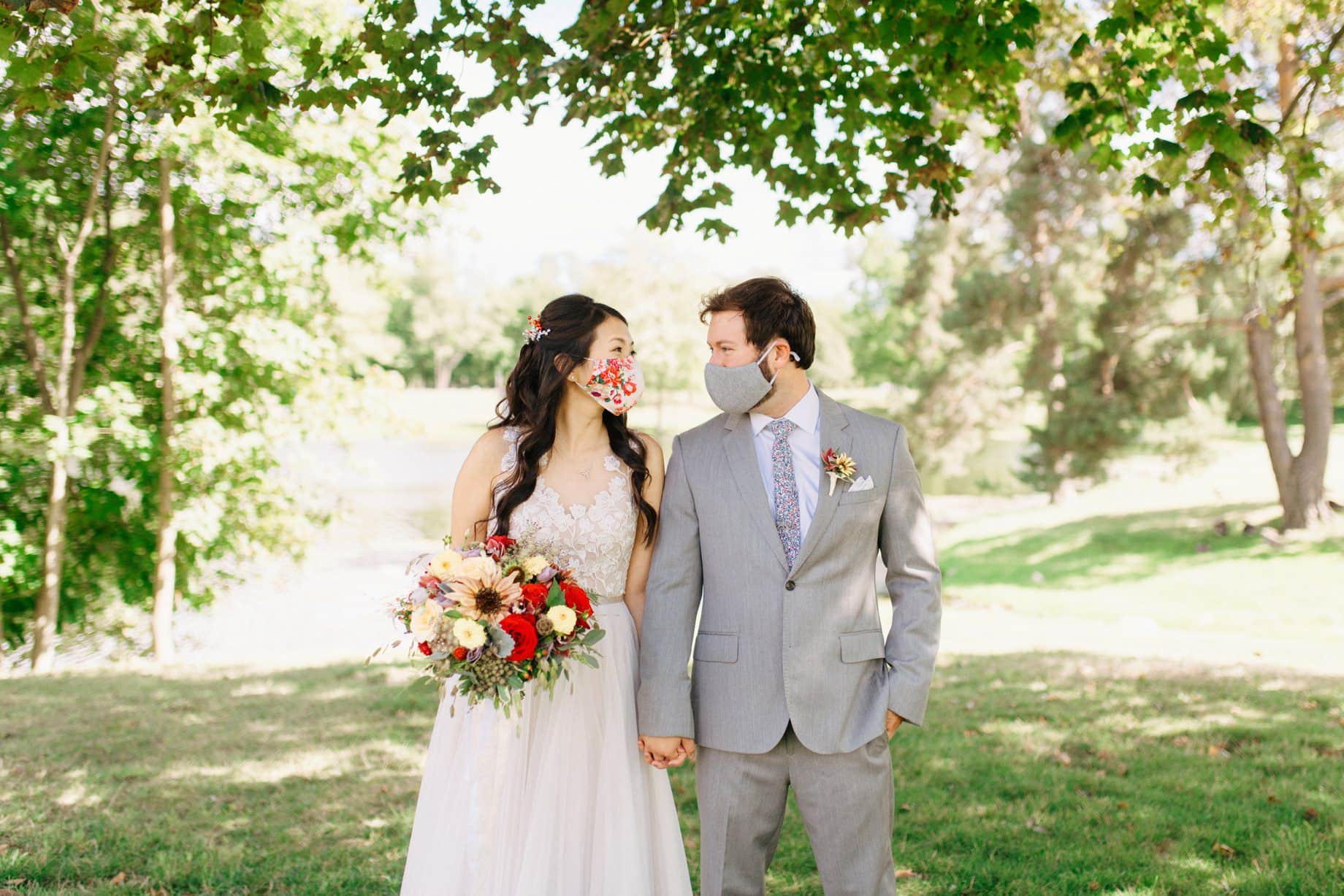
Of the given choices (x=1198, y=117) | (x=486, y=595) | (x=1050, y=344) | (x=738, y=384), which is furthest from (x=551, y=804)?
(x=1050, y=344)

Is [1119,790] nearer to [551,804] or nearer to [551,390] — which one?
[551,804]

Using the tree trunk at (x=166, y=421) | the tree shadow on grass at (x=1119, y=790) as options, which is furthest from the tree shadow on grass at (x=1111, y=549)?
the tree trunk at (x=166, y=421)

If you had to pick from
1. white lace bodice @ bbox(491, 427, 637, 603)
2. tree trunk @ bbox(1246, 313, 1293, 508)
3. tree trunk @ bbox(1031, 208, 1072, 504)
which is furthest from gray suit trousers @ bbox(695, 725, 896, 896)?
tree trunk @ bbox(1031, 208, 1072, 504)

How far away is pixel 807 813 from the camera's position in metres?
3.14

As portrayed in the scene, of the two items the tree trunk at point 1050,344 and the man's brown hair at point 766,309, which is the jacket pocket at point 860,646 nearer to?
the man's brown hair at point 766,309

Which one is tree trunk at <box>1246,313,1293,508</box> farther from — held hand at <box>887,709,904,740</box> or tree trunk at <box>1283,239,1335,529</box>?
held hand at <box>887,709,904,740</box>

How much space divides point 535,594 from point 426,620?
0.33 metres

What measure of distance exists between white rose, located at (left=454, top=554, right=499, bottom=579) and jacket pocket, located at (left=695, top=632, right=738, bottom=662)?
70 cm

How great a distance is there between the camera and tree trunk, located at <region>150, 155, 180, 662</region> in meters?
10.8

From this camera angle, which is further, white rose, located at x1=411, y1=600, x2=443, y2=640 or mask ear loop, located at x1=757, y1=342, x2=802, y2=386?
mask ear loop, located at x1=757, y1=342, x2=802, y2=386

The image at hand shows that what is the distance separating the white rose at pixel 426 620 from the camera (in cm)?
287

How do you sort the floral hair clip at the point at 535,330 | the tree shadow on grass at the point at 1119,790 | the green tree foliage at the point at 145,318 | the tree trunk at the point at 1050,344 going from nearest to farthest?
the floral hair clip at the point at 535,330 → the tree shadow on grass at the point at 1119,790 → the green tree foliage at the point at 145,318 → the tree trunk at the point at 1050,344

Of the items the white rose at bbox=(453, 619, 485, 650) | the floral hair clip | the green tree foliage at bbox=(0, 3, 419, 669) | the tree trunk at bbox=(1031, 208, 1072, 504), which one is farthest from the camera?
the tree trunk at bbox=(1031, 208, 1072, 504)

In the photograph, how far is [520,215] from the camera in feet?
312
